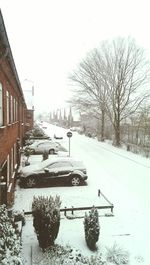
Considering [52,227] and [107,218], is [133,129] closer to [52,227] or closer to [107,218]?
[107,218]

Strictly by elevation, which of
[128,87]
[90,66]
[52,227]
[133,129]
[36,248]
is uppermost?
[90,66]

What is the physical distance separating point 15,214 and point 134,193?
725cm

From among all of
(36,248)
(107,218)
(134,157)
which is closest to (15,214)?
(36,248)

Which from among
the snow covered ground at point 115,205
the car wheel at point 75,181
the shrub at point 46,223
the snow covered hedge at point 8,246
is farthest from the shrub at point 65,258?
the car wheel at point 75,181

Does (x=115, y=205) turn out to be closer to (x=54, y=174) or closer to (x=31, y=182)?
(x=54, y=174)

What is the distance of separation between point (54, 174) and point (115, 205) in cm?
439

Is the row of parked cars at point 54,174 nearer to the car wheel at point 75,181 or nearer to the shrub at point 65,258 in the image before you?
the car wheel at point 75,181

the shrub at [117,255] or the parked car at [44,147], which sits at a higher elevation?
the parked car at [44,147]

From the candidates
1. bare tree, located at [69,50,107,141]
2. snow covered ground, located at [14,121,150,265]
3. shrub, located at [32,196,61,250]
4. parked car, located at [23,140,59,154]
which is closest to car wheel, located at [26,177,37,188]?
snow covered ground, located at [14,121,150,265]

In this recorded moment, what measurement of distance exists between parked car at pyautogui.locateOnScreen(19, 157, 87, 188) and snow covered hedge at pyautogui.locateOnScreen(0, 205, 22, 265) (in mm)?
8223

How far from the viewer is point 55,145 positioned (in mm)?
30000

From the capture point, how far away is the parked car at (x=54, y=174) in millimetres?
16125

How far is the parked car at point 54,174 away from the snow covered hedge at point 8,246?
8223 millimetres

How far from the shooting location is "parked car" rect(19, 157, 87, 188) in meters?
16.1
